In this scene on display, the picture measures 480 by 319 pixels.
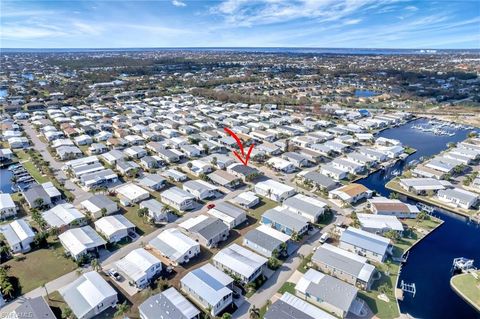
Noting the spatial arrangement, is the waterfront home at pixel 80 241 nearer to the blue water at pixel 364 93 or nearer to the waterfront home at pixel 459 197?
the waterfront home at pixel 459 197

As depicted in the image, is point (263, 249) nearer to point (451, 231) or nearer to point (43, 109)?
point (451, 231)

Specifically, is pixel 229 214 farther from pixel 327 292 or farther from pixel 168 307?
pixel 327 292

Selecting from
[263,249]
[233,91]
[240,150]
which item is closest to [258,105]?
[233,91]

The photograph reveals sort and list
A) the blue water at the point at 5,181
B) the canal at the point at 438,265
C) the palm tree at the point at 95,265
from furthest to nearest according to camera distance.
Result: 1. the blue water at the point at 5,181
2. the palm tree at the point at 95,265
3. the canal at the point at 438,265

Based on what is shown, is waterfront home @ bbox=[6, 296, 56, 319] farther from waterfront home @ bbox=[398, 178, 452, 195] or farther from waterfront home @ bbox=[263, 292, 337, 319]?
waterfront home @ bbox=[398, 178, 452, 195]

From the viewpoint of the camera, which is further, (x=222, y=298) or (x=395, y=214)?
(x=395, y=214)

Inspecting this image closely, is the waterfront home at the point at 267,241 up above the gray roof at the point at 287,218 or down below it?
below

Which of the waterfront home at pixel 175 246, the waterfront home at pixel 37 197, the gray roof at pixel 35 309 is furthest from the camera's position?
the waterfront home at pixel 37 197

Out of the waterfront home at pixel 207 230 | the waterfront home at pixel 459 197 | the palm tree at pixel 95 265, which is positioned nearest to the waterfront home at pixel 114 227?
the palm tree at pixel 95 265
